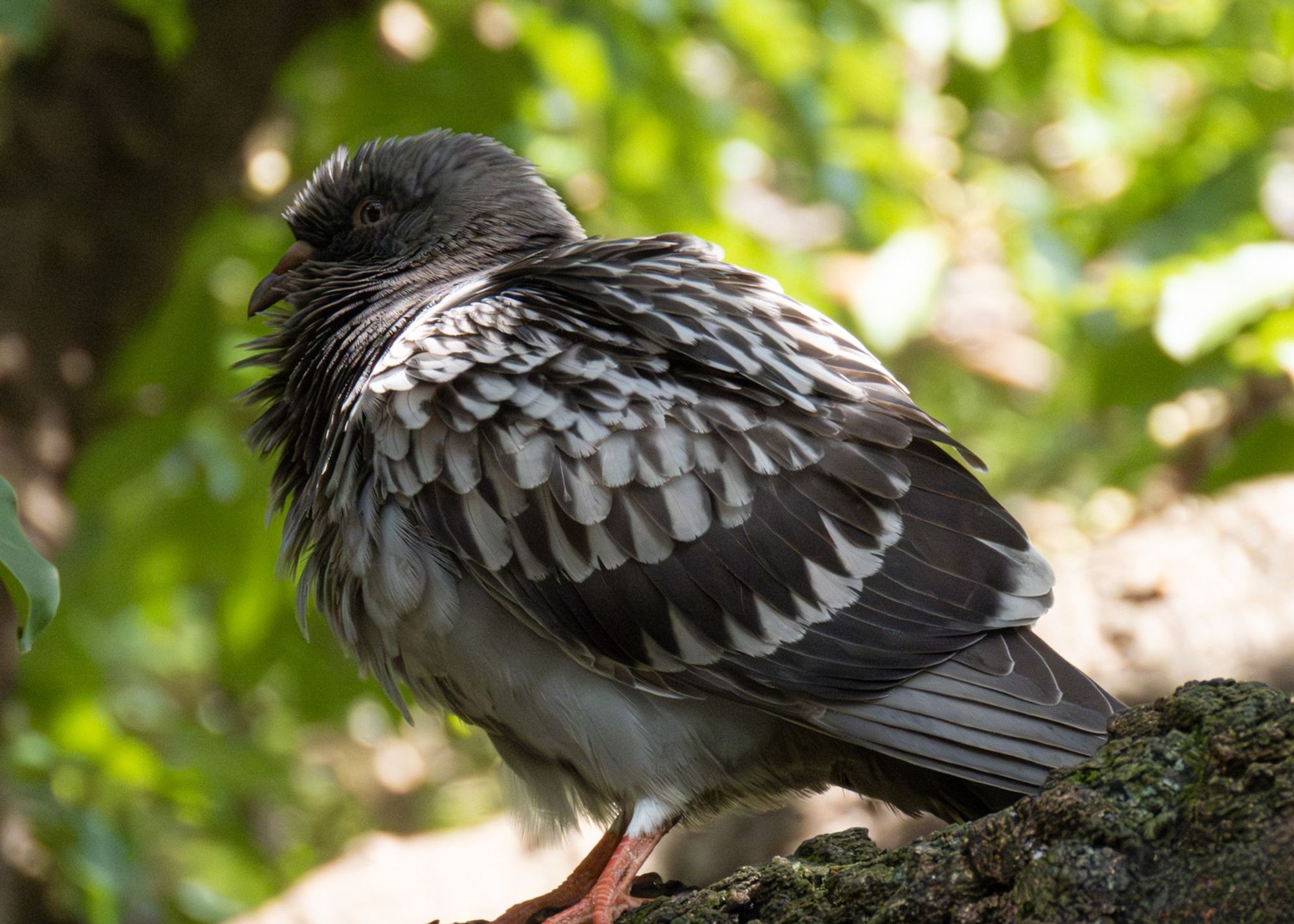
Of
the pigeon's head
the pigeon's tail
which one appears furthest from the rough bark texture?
the pigeon's head

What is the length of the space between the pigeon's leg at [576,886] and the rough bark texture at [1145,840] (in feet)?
4.31

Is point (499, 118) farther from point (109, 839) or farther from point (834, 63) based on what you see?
point (109, 839)

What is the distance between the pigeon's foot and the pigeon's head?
1.98 metres

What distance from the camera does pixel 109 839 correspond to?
5172mm

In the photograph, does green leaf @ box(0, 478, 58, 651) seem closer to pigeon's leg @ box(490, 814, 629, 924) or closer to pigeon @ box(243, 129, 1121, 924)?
pigeon @ box(243, 129, 1121, 924)

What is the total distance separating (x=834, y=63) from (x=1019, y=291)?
5.66ft

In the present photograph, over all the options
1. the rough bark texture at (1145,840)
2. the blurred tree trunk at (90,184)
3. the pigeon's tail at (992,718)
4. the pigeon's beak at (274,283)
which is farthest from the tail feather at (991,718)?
the blurred tree trunk at (90,184)

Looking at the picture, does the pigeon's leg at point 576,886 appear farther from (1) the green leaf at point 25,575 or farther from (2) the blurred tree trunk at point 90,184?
(2) the blurred tree trunk at point 90,184

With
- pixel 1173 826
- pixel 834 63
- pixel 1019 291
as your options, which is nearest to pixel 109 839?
pixel 1173 826

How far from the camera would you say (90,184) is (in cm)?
627

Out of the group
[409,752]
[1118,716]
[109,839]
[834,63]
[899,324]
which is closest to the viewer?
[1118,716]

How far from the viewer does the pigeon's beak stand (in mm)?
4383

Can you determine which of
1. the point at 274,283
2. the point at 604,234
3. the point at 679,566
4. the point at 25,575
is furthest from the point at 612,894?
the point at 604,234

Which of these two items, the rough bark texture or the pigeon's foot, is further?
the pigeon's foot
